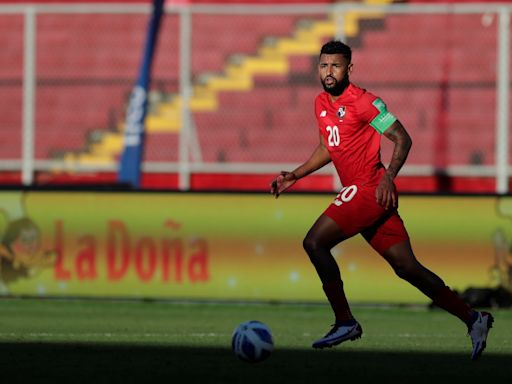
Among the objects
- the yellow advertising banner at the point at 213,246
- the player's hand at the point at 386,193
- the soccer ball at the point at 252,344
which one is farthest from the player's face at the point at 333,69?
the yellow advertising banner at the point at 213,246

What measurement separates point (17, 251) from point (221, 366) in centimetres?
574

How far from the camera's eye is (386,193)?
26.1 feet

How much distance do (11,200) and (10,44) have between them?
26.1ft

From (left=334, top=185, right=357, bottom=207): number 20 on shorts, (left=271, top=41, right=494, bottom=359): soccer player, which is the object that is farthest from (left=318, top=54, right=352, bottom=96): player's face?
(left=334, top=185, right=357, bottom=207): number 20 on shorts

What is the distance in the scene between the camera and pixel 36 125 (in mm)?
18984

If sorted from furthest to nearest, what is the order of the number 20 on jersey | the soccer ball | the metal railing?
the metal railing < the number 20 on jersey < the soccer ball

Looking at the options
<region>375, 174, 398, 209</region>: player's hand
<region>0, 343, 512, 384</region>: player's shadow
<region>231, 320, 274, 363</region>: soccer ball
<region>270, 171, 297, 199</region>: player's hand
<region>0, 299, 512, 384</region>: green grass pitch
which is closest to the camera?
<region>0, 343, 512, 384</region>: player's shadow

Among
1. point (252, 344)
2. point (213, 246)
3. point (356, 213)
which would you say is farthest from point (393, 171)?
point (213, 246)

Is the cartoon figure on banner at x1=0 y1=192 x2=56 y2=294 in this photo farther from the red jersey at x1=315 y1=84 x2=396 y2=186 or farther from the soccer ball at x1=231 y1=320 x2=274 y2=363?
the soccer ball at x1=231 y1=320 x2=274 y2=363

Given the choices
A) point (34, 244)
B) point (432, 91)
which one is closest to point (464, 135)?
point (432, 91)

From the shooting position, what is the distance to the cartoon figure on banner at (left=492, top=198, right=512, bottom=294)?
Answer: 494 inches

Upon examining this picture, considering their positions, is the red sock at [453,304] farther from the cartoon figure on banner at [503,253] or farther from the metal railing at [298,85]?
the metal railing at [298,85]

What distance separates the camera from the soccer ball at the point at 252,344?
780 cm

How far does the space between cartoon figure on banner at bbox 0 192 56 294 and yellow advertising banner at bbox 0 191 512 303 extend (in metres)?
0.01
